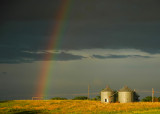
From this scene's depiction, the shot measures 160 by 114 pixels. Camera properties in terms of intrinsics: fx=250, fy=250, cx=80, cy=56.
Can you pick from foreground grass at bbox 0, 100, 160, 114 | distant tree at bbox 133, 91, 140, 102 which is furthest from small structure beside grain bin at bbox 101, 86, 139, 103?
foreground grass at bbox 0, 100, 160, 114

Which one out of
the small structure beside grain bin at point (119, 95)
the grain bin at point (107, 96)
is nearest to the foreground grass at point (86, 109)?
the small structure beside grain bin at point (119, 95)

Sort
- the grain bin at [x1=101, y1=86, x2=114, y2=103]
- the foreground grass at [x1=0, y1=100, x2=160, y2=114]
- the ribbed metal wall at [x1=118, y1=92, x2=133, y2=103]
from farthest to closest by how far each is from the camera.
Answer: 1. the grain bin at [x1=101, y1=86, x2=114, y2=103]
2. the ribbed metal wall at [x1=118, y1=92, x2=133, y2=103]
3. the foreground grass at [x1=0, y1=100, x2=160, y2=114]

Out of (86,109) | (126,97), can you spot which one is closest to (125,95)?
(126,97)

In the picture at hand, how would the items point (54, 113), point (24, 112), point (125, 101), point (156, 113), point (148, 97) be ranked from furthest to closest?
point (148, 97)
point (125, 101)
point (24, 112)
point (54, 113)
point (156, 113)

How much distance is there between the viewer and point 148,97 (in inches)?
3450

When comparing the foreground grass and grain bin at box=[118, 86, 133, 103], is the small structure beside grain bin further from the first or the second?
the foreground grass

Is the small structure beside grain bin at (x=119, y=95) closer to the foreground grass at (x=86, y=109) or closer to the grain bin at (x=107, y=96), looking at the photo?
the grain bin at (x=107, y=96)

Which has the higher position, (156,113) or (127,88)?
(127,88)

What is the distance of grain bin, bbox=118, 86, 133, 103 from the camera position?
72500mm

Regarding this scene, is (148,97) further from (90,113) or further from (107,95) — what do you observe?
(90,113)

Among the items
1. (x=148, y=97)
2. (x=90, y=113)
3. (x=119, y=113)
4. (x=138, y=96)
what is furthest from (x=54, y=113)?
(x=148, y=97)

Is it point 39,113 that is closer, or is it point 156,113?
point 156,113

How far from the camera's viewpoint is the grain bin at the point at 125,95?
7250cm

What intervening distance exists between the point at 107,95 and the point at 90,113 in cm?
2903
